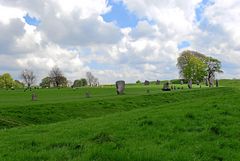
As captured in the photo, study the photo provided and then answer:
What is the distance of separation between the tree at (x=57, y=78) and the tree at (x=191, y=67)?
5378cm

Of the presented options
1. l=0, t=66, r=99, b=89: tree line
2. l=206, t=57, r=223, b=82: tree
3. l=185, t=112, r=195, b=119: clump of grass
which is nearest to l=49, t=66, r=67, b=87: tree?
l=0, t=66, r=99, b=89: tree line

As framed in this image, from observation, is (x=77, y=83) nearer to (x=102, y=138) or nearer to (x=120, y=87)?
(x=120, y=87)

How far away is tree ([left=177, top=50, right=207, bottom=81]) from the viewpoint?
133250 mm

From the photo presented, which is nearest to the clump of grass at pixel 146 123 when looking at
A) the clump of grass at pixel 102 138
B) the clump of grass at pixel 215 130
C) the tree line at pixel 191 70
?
the clump of grass at pixel 215 130

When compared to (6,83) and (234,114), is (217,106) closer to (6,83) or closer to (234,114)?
(234,114)

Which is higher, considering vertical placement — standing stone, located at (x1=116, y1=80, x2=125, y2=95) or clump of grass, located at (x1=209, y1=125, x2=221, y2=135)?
standing stone, located at (x1=116, y1=80, x2=125, y2=95)

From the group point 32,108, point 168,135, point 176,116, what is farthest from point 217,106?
point 32,108

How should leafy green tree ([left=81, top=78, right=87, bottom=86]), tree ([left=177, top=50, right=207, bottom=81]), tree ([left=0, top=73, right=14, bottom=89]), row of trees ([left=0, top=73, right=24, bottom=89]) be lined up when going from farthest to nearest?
leafy green tree ([left=81, top=78, right=87, bottom=86]) → row of trees ([left=0, top=73, right=24, bottom=89]) → tree ([left=0, top=73, right=14, bottom=89]) → tree ([left=177, top=50, right=207, bottom=81])

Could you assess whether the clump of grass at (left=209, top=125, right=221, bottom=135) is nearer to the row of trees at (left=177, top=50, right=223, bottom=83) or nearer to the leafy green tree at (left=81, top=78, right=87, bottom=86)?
the row of trees at (left=177, top=50, right=223, bottom=83)

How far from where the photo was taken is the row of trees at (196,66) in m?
134

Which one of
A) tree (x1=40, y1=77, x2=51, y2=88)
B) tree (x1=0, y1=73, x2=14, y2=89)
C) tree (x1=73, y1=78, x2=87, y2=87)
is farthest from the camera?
tree (x1=73, y1=78, x2=87, y2=87)

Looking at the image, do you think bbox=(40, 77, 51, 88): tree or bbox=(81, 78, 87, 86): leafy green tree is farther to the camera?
bbox=(81, 78, 87, 86): leafy green tree

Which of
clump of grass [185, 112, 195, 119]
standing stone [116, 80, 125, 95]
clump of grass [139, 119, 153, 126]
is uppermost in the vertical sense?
standing stone [116, 80, 125, 95]

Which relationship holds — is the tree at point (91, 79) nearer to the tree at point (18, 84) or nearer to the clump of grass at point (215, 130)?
the tree at point (18, 84)
